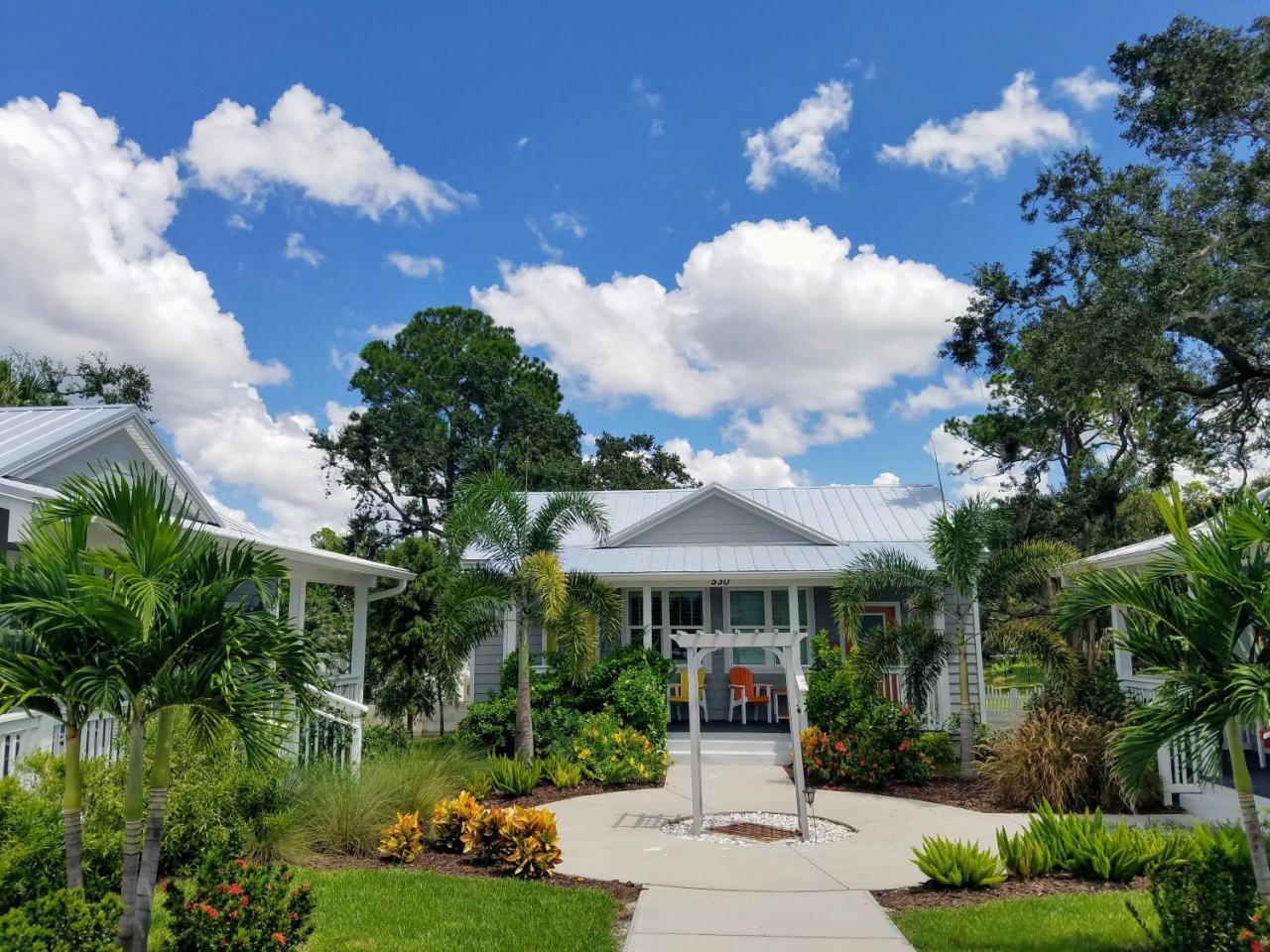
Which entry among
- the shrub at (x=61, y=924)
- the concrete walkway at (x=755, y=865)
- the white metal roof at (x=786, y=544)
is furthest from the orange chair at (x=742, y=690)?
the shrub at (x=61, y=924)

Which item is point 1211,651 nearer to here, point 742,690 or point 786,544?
point 742,690

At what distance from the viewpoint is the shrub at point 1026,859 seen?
6.85m

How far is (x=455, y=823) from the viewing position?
26.3 ft

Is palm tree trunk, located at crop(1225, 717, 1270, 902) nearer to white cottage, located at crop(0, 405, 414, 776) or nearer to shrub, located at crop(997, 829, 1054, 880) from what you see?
shrub, located at crop(997, 829, 1054, 880)

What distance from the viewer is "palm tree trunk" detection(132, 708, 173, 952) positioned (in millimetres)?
4262

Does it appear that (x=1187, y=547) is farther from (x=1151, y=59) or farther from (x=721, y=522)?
(x=1151, y=59)

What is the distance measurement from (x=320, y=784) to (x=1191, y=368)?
1770cm

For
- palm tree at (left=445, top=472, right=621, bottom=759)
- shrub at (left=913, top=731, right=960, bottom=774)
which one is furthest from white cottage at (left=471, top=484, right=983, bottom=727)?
shrub at (left=913, top=731, right=960, bottom=774)

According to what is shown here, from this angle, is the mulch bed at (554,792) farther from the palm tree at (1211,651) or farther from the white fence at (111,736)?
the palm tree at (1211,651)

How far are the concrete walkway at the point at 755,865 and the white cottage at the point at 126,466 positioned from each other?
3.30m

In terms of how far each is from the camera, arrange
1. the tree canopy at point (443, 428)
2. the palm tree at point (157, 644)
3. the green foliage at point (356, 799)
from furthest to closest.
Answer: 1. the tree canopy at point (443, 428)
2. the green foliage at point (356, 799)
3. the palm tree at point (157, 644)

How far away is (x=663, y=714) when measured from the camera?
13281mm

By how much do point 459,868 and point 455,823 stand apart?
1.65ft

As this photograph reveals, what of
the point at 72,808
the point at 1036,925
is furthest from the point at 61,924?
the point at 1036,925
